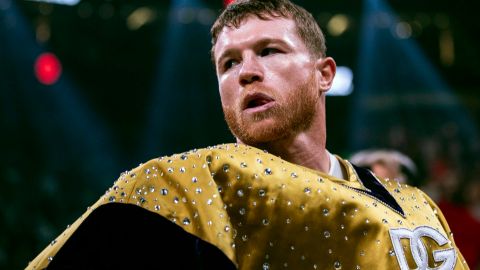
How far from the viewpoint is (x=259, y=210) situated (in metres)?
0.95

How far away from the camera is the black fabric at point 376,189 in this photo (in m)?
1.18

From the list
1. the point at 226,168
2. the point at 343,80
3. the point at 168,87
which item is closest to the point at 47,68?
the point at 168,87

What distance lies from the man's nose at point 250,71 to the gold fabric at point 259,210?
16 centimetres

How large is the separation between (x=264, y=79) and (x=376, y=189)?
12.7 inches

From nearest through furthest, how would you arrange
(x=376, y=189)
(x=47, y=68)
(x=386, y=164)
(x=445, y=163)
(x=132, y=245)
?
(x=132, y=245)
(x=376, y=189)
(x=386, y=164)
(x=445, y=163)
(x=47, y=68)

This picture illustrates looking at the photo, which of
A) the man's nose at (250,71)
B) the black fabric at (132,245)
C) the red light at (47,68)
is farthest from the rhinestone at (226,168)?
the red light at (47,68)

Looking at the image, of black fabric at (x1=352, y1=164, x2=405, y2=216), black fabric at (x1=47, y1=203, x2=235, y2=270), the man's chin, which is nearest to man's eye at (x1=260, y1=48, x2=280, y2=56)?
the man's chin

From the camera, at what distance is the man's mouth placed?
1.14m

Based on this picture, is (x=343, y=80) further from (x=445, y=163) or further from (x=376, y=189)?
(x=376, y=189)

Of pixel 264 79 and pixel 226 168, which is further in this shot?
pixel 264 79

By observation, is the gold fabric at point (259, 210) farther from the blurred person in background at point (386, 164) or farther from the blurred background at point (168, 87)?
the blurred background at point (168, 87)

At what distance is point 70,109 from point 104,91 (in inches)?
21.9

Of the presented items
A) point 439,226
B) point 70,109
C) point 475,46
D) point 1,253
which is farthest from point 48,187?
point 439,226

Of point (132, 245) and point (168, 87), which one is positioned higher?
point (132, 245)
